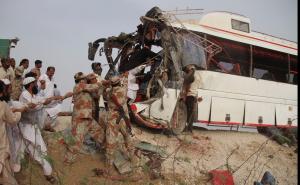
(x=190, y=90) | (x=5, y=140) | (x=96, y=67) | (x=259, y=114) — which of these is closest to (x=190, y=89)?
(x=190, y=90)

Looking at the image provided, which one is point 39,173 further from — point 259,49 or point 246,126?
point 259,49

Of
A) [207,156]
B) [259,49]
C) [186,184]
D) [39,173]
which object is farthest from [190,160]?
[259,49]

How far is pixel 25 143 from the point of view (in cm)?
614

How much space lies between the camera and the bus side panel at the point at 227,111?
35.4 feet

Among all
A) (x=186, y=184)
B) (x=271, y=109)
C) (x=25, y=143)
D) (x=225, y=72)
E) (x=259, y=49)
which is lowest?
(x=186, y=184)

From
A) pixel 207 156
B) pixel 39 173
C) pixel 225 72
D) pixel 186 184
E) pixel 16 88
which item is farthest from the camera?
pixel 225 72

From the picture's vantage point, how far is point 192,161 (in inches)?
367

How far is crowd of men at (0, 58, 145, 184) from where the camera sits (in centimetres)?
562

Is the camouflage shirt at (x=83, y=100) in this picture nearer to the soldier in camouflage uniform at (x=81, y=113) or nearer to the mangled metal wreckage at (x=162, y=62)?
the soldier in camouflage uniform at (x=81, y=113)

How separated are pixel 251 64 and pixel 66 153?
6.28 meters

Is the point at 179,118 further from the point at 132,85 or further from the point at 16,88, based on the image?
the point at 16,88

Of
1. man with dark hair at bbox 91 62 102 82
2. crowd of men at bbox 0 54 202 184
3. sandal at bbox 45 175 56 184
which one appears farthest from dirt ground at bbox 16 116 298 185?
man with dark hair at bbox 91 62 102 82

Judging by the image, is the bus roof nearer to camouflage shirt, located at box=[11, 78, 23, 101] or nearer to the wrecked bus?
the wrecked bus

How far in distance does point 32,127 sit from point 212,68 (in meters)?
5.77
